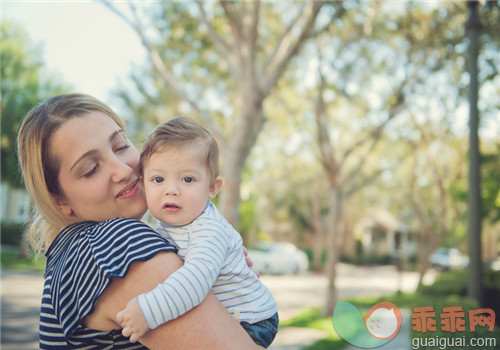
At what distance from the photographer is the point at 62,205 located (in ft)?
5.81

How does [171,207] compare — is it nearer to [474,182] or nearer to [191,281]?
[191,281]

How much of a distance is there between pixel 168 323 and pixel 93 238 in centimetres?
38

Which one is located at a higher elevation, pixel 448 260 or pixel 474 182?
pixel 474 182

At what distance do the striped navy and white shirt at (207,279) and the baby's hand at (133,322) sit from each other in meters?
0.02

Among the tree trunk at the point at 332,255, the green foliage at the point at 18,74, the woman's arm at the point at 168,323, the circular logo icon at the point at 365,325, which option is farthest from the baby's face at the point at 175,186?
the green foliage at the point at 18,74

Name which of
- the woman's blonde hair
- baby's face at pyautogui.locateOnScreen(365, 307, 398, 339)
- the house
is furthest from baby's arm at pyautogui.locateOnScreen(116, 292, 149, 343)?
the house

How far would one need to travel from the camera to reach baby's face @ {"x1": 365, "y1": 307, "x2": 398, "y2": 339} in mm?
2277

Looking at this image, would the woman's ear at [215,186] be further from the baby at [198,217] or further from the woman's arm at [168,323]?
the woman's arm at [168,323]

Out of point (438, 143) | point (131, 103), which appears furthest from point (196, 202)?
point (438, 143)

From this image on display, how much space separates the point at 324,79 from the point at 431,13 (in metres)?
4.03

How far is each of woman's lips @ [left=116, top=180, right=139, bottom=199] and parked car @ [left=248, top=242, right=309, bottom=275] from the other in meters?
27.0

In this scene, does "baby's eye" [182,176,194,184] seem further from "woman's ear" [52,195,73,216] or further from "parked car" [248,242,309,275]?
"parked car" [248,242,309,275]

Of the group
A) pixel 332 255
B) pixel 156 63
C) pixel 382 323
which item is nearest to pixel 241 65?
pixel 156 63

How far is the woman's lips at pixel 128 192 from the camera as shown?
1761mm
